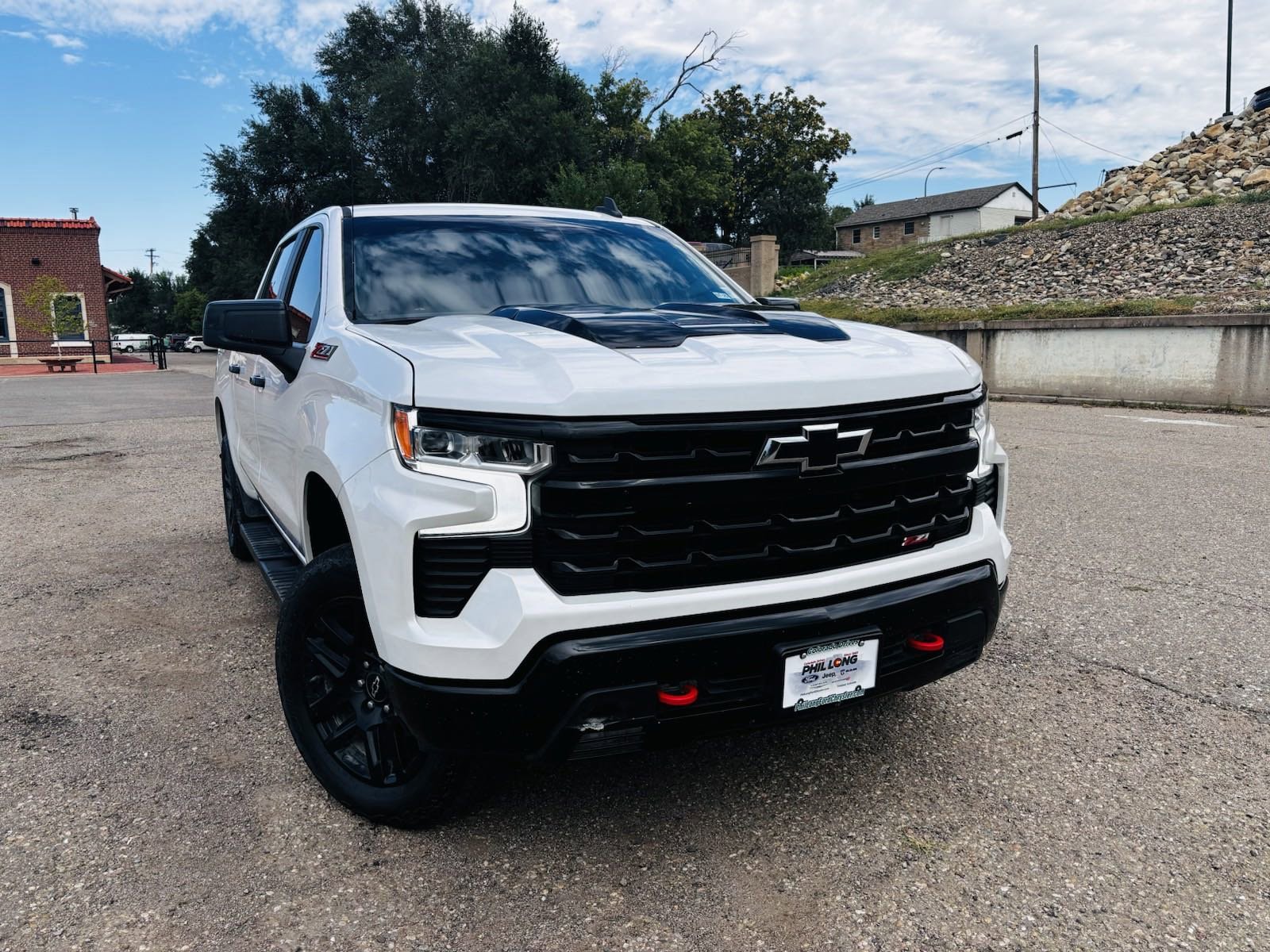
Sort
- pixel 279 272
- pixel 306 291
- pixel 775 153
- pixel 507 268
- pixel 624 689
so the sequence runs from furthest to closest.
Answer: pixel 775 153 < pixel 279 272 < pixel 306 291 < pixel 507 268 < pixel 624 689

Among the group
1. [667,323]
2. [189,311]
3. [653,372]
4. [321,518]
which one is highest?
[189,311]

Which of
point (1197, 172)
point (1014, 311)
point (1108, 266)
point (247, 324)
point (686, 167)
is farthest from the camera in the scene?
point (686, 167)

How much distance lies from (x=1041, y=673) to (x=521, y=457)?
256 cm

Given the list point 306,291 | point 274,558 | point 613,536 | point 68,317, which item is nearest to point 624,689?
point 613,536

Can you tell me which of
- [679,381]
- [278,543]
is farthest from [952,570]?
[278,543]

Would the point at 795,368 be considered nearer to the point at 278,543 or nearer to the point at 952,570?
the point at 952,570

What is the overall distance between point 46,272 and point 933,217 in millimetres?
59309

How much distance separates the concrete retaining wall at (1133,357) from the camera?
13656 mm

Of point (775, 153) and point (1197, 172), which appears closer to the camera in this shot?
point (1197, 172)

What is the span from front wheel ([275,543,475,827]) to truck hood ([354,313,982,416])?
0.61 m

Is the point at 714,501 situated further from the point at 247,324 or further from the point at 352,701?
the point at 247,324

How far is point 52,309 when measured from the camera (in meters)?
38.0

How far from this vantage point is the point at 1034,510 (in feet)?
22.1

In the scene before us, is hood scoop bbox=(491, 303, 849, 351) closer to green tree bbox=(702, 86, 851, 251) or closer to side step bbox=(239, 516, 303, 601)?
side step bbox=(239, 516, 303, 601)
